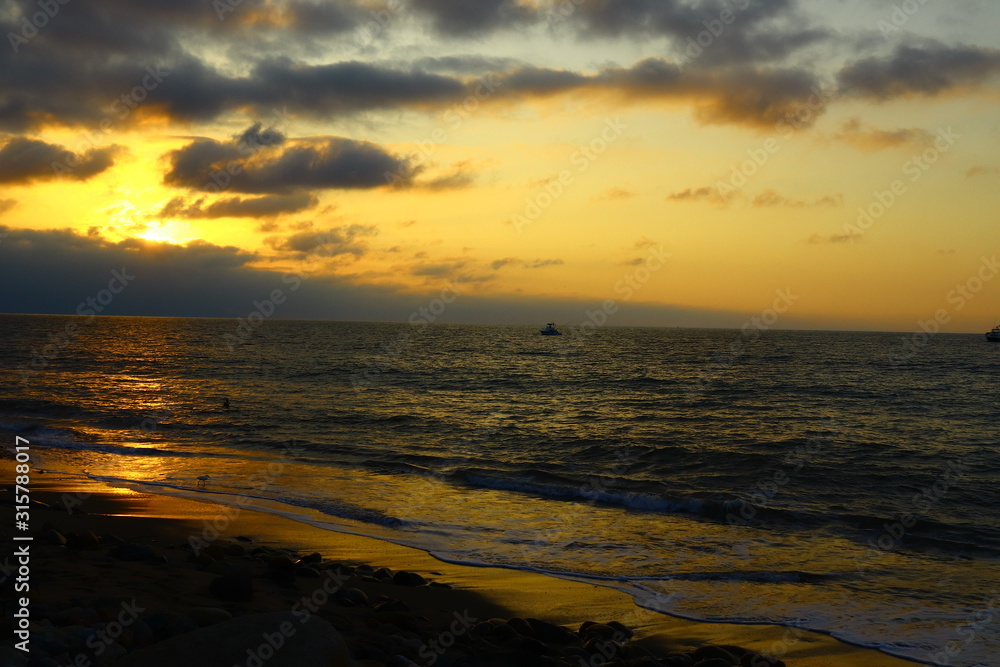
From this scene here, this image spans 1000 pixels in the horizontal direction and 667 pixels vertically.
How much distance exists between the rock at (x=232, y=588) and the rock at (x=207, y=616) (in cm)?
115

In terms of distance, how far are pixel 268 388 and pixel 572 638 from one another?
41.7m

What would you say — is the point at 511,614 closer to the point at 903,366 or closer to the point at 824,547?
the point at 824,547

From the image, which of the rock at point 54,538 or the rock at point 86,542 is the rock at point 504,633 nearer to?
the rock at point 86,542

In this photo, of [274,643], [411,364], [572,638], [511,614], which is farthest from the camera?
[411,364]

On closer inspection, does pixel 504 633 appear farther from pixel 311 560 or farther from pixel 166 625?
pixel 311 560

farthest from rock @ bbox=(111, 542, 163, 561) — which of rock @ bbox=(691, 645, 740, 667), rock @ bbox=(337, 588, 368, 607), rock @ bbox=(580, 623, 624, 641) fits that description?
rock @ bbox=(691, 645, 740, 667)

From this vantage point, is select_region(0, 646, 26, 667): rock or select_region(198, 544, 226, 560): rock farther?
select_region(198, 544, 226, 560): rock

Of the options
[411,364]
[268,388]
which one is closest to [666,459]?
[268,388]

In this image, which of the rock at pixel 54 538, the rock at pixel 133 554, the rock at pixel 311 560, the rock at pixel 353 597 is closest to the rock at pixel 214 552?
the rock at pixel 133 554

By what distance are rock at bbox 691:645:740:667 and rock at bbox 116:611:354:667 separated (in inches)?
198

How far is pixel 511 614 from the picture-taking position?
1022cm

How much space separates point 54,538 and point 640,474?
16.8m

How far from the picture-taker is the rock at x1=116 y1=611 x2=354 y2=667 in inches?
197

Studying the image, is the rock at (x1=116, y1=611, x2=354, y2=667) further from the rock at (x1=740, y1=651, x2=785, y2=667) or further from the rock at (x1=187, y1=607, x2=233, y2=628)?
the rock at (x1=740, y1=651, x2=785, y2=667)
